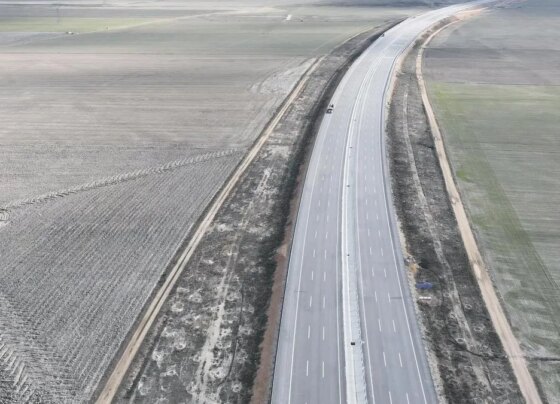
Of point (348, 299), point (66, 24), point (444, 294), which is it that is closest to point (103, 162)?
point (348, 299)

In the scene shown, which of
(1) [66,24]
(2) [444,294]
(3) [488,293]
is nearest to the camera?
(3) [488,293]

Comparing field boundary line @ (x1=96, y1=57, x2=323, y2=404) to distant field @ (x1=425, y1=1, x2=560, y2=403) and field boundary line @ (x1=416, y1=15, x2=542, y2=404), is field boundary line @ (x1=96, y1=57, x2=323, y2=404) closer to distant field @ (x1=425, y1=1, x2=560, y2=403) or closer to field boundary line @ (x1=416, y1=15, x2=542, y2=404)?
field boundary line @ (x1=416, y1=15, x2=542, y2=404)

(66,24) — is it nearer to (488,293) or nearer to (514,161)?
(514,161)

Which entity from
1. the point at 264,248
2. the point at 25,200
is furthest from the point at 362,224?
the point at 25,200

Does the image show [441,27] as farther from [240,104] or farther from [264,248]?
[264,248]

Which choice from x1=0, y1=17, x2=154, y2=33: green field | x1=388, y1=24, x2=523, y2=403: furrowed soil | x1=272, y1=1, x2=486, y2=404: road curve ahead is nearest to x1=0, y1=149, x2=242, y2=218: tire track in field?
x1=272, y1=1, x2=486, y2=404: road curve ahead
